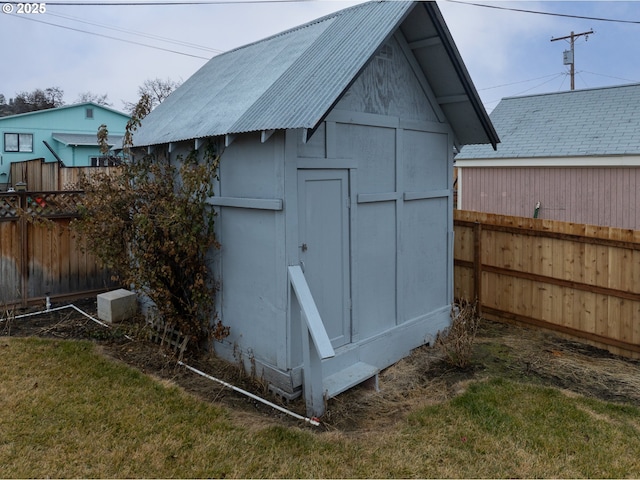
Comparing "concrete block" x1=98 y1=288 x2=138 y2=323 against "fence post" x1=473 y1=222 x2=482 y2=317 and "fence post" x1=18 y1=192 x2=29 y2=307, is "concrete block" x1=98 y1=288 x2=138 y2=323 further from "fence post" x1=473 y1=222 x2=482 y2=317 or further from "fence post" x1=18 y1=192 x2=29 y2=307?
"fence post" x1=473 y1=222 x2=482 y2=317

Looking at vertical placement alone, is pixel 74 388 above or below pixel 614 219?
below

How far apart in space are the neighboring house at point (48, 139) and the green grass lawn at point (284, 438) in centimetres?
2434

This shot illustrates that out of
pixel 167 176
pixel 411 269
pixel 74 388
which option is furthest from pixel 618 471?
pixel 167 176

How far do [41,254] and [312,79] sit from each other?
18.7 ft

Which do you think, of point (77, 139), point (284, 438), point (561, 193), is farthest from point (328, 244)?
point (77, 139)

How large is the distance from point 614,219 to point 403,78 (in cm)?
814

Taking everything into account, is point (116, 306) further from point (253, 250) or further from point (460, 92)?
point (460, 92)

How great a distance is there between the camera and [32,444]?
3842 millimetres

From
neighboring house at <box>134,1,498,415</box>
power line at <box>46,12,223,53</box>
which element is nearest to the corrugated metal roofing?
neighboring house at <box>134,1,498,415</box>

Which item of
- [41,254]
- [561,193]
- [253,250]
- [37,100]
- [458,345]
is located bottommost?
[458,345]

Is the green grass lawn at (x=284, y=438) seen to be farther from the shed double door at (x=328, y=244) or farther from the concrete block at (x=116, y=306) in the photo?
the concrete block at (x=116, y=306)

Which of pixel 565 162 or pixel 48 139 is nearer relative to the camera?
pixel 565 162

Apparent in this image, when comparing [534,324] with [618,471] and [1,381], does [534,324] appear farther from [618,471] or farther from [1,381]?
[1,381]

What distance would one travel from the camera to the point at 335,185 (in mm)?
5227
